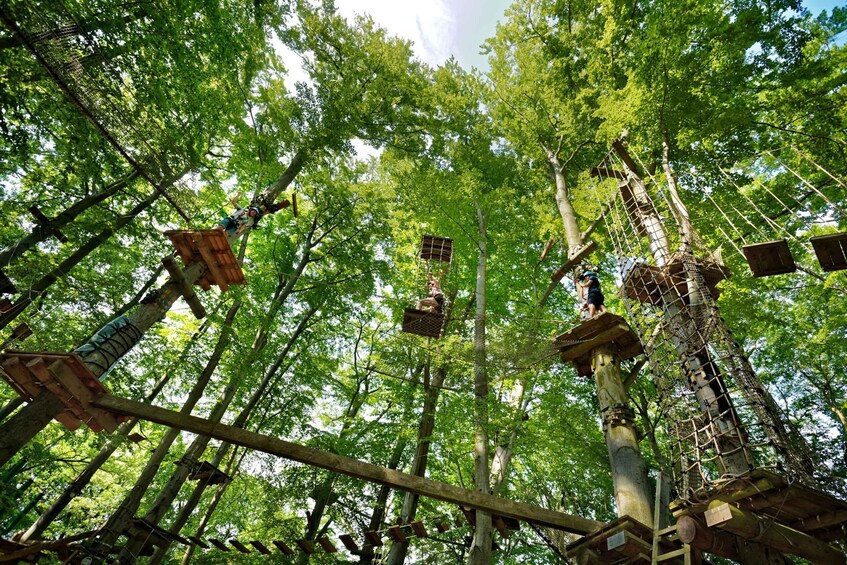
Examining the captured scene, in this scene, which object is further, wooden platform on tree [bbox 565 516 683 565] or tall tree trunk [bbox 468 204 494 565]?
tall tree trunk [bbox 468 204 494 565]

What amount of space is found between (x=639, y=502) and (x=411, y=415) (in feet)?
25.4

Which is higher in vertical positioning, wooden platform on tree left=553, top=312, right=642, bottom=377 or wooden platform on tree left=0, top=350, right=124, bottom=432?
wooden platform on tree left=553, top=312, right=642, bottom=377

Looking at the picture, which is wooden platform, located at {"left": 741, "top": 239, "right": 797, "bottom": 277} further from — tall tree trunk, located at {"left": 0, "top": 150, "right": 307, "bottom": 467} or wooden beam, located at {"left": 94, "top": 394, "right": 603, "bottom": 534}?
tall tree trunk, located at {"left": 0, "top": 150, "right": 307, "bottom": 467}

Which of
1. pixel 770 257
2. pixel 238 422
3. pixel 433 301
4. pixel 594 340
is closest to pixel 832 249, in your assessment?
pixel 770 257

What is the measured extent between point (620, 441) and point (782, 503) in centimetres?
182

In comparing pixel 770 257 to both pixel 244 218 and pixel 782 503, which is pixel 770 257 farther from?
pixel 244 218

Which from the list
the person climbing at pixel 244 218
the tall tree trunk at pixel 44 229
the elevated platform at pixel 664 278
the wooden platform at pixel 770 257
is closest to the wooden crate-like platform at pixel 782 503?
the wooden platform at pixel 770 257

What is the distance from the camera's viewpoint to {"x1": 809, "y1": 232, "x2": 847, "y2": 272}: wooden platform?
4.64m

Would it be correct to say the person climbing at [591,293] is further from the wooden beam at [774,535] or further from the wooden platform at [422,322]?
the wooden beam at [774,535]

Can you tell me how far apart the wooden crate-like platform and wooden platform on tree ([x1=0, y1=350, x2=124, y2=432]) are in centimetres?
661

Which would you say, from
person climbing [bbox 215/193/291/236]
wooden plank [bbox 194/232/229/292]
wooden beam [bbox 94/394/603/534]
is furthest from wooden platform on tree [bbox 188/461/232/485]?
person climbing [bbox 215/193/291/236]

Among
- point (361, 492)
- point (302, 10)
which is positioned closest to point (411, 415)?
point (361, 492)

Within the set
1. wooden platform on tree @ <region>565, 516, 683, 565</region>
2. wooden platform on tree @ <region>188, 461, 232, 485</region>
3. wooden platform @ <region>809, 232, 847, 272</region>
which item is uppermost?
wooden platform @ <region>809, 232, 847, 272</region>

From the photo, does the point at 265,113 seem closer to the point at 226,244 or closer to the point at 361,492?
the point at 226,244
